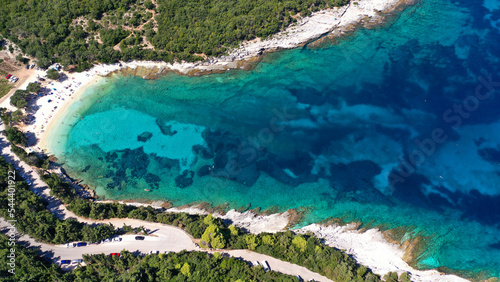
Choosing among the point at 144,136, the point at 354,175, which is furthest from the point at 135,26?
the point at 354,175

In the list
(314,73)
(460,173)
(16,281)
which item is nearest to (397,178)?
(460,173)

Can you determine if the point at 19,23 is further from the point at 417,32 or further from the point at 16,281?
the point at 417,32

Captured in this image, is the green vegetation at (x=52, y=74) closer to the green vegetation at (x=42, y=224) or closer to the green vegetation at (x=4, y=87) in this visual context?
the green vegetation at (x=4, y=87)

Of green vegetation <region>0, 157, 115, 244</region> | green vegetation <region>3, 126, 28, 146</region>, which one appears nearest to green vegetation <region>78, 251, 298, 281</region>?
green vegetation <region>0, 157, 115, 244</region>

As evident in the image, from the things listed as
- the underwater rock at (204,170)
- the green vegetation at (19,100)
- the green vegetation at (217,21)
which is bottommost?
the underwater rock at (204,170)

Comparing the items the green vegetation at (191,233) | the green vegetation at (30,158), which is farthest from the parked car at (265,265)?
the green vegetation at (30,158)

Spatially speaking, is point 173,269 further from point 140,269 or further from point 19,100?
point 19,100

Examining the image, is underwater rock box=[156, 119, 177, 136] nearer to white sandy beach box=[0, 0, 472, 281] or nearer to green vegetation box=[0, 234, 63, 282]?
white sandy beach box=[0, 0, 472, 281]
